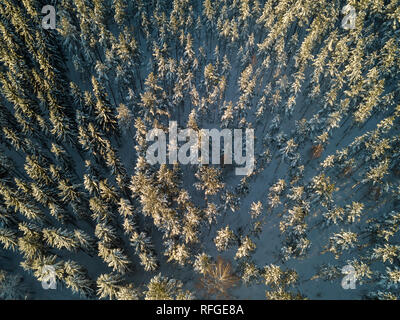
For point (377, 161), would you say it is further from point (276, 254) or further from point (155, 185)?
point (155, 185)

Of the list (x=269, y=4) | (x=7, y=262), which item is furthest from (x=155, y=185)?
(x=269, y=4)

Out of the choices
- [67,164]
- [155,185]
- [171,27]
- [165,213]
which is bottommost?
[165,213]

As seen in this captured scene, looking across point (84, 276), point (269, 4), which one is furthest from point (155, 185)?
point (269, 4)

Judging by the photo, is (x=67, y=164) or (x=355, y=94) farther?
(x=355, y=94)

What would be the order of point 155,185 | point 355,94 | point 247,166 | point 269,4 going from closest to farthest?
1. point 155,185
2. point 355,94
3. point 247,166
4. point 269,4

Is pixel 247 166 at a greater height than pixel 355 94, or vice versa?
pixel 355 94

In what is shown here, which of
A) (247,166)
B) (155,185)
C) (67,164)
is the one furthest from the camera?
(247,166)

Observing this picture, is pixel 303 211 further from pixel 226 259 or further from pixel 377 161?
pixel 377 161
